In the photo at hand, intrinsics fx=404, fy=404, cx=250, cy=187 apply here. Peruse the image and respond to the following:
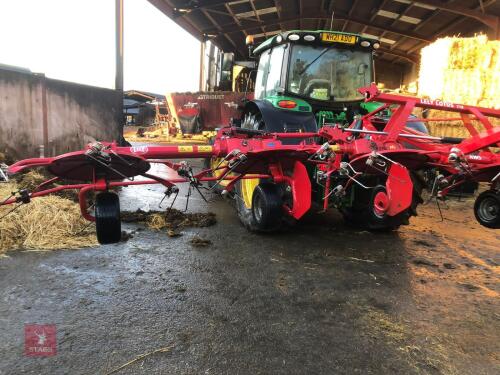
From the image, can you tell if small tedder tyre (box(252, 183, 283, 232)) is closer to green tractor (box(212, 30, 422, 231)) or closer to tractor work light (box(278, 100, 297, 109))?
green tractor (box(212, 30, 422, 231))

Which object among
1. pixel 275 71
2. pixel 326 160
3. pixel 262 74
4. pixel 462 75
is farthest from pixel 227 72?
pixel 326 160

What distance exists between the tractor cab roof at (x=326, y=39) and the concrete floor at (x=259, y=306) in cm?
278

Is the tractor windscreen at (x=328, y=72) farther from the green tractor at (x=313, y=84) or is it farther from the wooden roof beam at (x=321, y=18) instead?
the wooden roof beam at (x=321, y=18)

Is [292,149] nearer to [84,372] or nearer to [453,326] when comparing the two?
[453,326]

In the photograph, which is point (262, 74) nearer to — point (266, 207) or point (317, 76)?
point (317, 76)

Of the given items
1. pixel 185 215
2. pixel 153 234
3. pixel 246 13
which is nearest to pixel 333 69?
pixel 185 215

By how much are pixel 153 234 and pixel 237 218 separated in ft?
4.69

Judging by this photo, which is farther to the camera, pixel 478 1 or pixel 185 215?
pixel 478 1

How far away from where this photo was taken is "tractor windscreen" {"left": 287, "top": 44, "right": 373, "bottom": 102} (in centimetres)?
577

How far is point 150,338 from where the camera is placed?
8.93 ft

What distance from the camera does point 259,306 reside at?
3219mm

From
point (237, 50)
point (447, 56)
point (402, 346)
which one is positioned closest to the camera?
point (402, 346)

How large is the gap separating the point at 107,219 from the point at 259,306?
1355mm

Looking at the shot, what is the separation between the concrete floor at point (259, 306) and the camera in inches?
99.0
